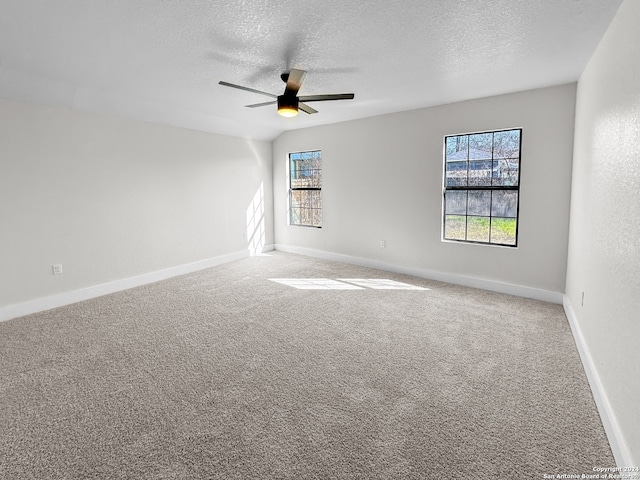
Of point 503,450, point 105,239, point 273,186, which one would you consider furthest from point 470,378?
point 273,186

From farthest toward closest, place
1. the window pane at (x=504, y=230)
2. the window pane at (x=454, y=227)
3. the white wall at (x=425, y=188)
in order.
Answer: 1. the window pane at (x=454, y=227)
2. the window pane at (x=504, y=230)
3. the white wall at (x=425, y=188)

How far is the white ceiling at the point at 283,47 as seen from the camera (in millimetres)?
2025

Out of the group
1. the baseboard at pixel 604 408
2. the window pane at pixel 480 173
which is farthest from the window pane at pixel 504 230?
the baseboard at pixel 604 408

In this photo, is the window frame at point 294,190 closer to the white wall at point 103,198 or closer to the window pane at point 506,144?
the white wall at point 103,198

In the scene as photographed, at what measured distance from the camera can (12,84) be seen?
3.12 meters

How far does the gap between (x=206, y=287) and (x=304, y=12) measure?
3423 millimetres

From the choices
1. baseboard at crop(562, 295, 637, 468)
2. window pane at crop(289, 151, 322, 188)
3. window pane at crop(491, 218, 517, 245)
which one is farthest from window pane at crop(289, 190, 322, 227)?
baseboard at crop(562, 295, 637, 468)

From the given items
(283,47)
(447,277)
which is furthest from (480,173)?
(283,47)

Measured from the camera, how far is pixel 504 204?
4.09m

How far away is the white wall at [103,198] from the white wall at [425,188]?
4.80 ft

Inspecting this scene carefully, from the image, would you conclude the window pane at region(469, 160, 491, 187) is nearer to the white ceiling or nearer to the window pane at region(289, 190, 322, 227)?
the white ceiling

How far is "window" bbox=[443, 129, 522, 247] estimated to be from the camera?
401 cm

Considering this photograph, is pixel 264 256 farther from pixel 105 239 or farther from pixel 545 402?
pixel 545 402

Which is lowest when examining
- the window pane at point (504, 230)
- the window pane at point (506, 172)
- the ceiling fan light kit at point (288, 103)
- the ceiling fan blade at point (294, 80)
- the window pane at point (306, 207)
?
the window pane at point (504, 230)
